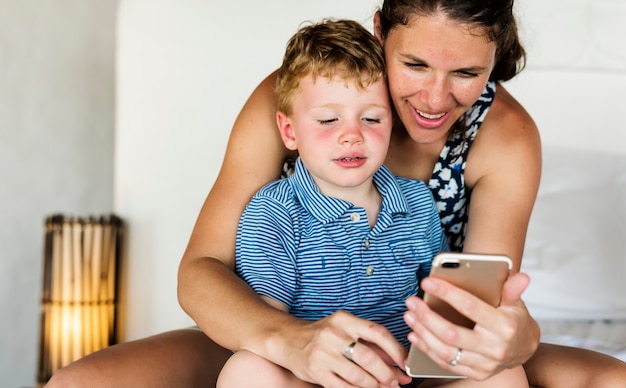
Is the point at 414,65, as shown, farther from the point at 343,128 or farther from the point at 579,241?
the point at 579,241

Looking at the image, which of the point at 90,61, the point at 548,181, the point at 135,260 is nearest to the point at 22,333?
the point at 135,260

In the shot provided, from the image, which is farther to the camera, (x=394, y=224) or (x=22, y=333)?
(x=22, y=333)

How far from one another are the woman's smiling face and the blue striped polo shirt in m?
0.18

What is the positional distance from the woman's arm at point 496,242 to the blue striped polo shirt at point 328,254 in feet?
0.48

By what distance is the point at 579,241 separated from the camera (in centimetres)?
248

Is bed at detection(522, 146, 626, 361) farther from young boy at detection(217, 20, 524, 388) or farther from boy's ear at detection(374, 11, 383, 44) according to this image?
boy's ear at detection(374, 11, 383, 44)

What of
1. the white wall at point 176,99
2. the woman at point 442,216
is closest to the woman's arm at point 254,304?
the woman at point 442,216

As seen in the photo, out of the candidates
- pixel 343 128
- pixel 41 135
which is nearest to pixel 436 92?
pixel 343 128

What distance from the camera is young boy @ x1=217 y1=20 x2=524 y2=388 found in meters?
1.62

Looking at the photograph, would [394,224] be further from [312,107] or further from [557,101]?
[557,101]

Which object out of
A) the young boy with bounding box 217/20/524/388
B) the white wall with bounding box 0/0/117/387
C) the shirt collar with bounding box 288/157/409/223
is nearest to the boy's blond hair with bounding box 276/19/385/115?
the young boy with bounding box 217/20/524/388

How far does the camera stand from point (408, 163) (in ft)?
6.25


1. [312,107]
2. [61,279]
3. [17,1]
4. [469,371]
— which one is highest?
[17,1]

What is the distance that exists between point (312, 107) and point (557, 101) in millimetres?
1413
